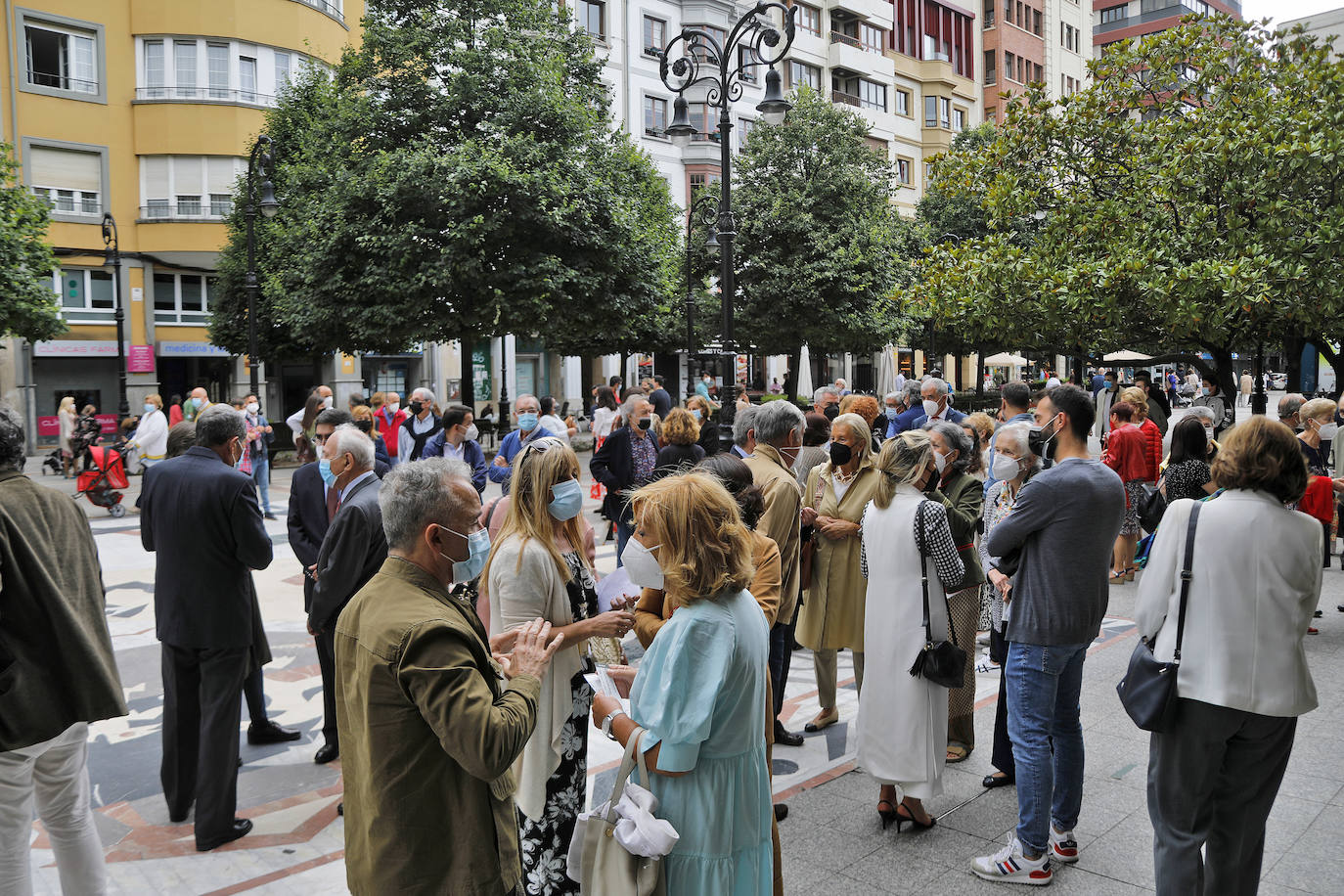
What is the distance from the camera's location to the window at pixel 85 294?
30.5 meters

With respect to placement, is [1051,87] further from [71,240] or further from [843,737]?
[843,737]

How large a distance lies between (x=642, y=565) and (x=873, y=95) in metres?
50.9

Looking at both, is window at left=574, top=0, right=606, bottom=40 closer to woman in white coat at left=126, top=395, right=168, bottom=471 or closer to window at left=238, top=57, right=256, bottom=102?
window at left=238, top=57, right=256, bottom=102

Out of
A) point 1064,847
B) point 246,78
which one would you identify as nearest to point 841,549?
point 1064,847

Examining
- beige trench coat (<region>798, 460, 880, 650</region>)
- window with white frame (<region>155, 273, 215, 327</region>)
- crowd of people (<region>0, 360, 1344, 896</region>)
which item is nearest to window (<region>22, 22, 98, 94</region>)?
window with white frame (<region>155, 273, 215, 327</region>)

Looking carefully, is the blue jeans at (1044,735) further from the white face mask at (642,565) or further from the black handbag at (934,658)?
the white face mask at (642,565)

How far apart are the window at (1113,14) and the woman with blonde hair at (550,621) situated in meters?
91.6

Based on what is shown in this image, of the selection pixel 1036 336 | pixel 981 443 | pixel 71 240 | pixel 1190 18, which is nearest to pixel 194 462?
pixel 981 443

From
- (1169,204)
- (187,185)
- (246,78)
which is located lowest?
(1169,204)

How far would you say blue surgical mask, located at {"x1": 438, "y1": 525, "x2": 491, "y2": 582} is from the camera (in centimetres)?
286

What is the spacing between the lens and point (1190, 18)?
583 inches

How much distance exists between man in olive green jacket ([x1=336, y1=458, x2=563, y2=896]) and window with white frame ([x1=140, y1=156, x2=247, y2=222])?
105 ft

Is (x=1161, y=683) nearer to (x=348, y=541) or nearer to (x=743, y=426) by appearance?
(x=743, y=426)

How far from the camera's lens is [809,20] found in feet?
151
